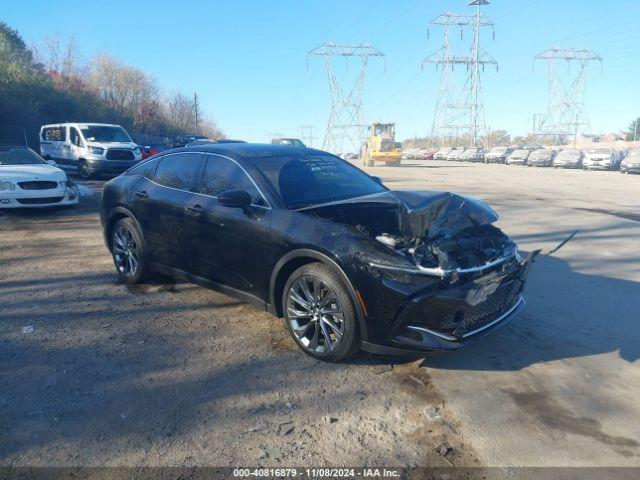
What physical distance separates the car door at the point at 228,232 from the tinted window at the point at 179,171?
0.55ft

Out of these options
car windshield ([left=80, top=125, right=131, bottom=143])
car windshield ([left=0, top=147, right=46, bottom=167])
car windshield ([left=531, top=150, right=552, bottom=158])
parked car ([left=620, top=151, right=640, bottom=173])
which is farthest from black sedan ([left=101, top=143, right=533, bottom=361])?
car windshield ([left=531, top=150, right=552, bottom=158])

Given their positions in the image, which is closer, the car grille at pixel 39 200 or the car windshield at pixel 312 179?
the car windshield at pixel 312 179

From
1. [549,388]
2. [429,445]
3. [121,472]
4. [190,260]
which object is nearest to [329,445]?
[429,445]

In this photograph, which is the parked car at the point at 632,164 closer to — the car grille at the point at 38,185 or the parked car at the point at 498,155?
the parked car at the point at 498,155

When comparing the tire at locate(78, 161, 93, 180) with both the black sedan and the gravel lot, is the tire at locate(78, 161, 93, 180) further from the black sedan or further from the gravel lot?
the black sedan

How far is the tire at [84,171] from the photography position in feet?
57.0

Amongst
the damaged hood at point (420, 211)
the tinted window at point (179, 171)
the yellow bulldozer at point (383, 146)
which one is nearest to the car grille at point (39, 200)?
the tinted window at point (179, 171)

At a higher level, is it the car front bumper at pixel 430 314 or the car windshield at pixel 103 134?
the car windshield at pixel 103 134

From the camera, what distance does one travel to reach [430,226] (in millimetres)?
3807

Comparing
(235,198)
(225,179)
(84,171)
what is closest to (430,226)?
(235,198)

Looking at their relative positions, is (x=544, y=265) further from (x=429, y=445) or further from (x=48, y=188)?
(x=48, y=188)

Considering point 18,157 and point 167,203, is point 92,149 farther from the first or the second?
point 167,203

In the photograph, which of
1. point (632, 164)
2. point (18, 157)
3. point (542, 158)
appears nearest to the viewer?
point (18, 157)

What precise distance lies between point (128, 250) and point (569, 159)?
39.7 meters
